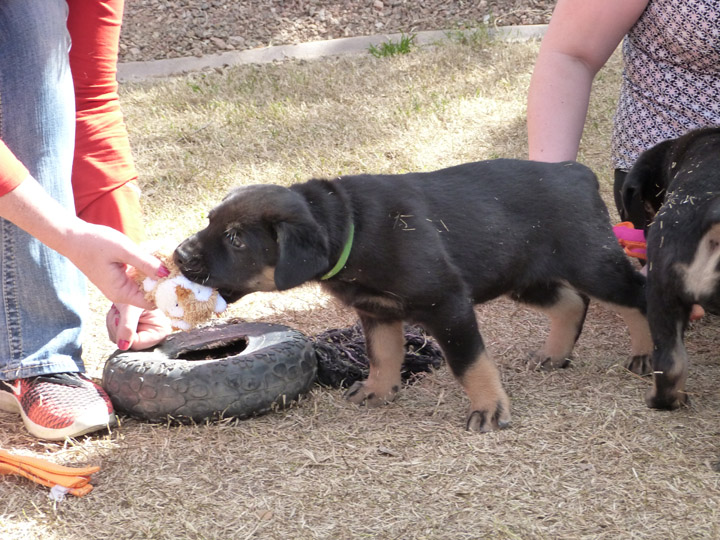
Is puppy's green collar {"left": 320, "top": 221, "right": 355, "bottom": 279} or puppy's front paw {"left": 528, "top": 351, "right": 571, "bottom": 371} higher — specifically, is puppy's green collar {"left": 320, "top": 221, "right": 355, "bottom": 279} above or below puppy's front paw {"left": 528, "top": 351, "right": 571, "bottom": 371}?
above

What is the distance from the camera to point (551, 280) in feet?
11.1

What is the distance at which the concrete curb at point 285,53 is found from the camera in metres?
8.21

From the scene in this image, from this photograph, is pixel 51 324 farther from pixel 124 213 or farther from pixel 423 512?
pixel 423 512

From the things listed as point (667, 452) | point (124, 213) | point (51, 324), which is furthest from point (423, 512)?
point (124, 213)

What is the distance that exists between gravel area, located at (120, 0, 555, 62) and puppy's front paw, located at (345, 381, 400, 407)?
20.0ft

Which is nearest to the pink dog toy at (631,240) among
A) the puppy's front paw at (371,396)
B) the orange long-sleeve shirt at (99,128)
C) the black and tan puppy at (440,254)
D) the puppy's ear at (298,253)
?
the black and tan puppy at (440,254)

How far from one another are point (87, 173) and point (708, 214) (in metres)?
2.47

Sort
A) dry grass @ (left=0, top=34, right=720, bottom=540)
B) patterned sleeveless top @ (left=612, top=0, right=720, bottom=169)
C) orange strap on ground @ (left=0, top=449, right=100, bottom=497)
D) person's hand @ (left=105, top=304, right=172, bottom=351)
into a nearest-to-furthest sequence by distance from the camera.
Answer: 1. dry grass @ (left=0, top=34, right=720, bottom=540)
2. orange strap on ground @ (left=0, top=449, right=100, bottom=497)
3. person's hand @ (left=105, top=304, right=172, bottom=351)
4. patterned sleeveless top @ (left=612, top=0, right=720, bottom=169)

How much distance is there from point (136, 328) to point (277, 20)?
6.13 metres

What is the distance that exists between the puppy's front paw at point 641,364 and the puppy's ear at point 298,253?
1419 millimetres

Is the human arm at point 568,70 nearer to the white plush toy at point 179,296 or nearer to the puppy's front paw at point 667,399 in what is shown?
the puppy's front paw at point 667,399

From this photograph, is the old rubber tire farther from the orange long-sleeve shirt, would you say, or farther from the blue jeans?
the orange long-sleeve shirt

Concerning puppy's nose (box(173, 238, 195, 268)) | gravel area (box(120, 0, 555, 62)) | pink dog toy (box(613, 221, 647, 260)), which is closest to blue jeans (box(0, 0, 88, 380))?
puppy's nose (box(173, 238, 195, 268))

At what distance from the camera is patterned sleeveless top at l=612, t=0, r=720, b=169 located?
3688mm
